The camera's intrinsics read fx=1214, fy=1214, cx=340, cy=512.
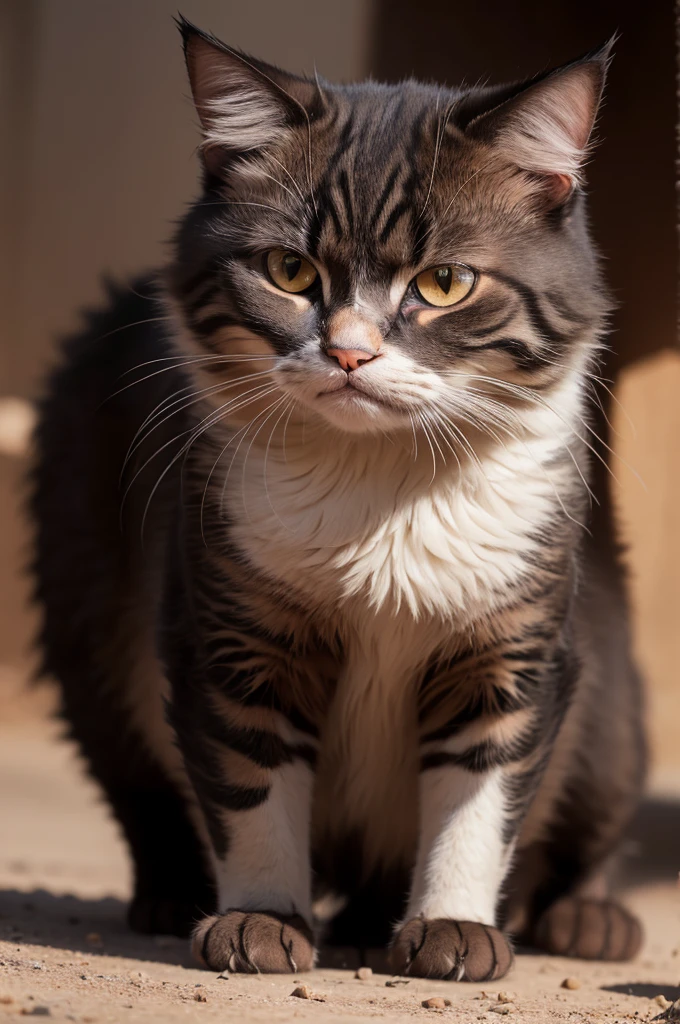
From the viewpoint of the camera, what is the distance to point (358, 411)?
1.50 meters

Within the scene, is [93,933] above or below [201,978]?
below

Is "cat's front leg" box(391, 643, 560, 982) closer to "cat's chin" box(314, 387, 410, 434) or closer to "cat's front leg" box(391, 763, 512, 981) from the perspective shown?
"cat's front leg" box(391, 763, 512, 981)

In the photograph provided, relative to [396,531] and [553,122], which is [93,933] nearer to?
[396,531]

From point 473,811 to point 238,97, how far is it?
40.9 inches

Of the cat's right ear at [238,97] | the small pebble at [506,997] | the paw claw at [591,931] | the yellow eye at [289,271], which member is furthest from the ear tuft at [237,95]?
the paw claw at [591,931]

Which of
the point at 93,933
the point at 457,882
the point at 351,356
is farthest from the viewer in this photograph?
the point at 93,933

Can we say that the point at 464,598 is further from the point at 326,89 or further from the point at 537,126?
the point at 326,89

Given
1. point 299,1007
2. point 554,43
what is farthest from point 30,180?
point 299,1007

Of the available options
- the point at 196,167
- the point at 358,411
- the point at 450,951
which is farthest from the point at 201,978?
the point at 196,167

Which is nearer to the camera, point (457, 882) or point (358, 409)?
point (358, 409)

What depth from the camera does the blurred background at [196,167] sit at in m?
3.56

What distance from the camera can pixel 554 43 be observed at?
3627mm

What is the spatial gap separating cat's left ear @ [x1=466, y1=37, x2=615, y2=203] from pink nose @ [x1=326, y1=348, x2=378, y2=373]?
1.24ft

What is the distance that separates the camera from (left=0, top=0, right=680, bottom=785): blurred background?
140 inches
